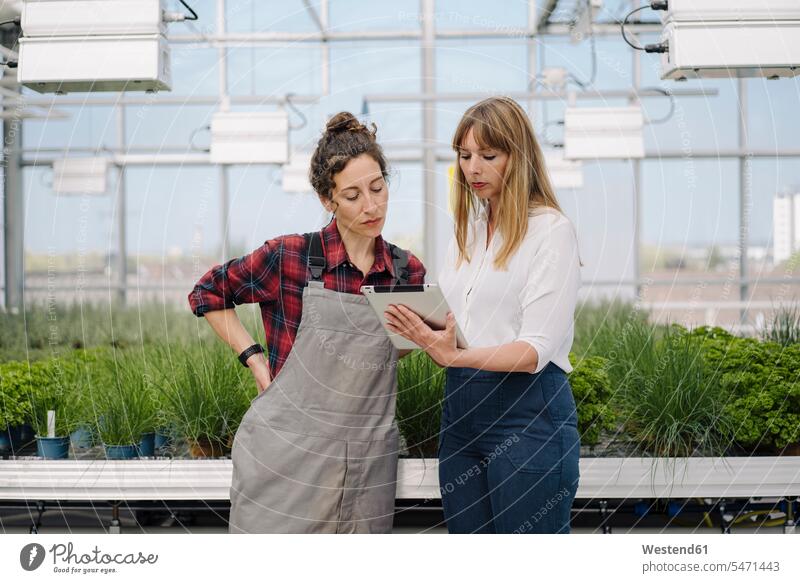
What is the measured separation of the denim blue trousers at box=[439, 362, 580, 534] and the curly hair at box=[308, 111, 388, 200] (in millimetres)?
548

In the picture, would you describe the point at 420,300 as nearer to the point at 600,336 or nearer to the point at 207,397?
the point at 207,397

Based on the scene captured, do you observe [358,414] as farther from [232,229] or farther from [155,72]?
[232,229]

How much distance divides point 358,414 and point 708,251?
7554mm

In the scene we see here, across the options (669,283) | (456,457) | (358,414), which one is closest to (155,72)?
(358,414)

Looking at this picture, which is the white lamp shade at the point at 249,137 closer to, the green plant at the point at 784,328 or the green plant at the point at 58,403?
the green plant at the point at 58,403

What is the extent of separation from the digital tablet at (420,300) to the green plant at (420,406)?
1025 mm

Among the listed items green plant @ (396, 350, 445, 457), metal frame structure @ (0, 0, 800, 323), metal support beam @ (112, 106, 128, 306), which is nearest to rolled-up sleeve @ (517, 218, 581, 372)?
green plant @ (396, 350, 445, 457)

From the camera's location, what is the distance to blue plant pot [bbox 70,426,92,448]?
319 cm

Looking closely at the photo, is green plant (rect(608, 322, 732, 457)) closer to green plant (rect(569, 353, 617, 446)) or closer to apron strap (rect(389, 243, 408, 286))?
green plant (rect(569, 353, 617, 446))

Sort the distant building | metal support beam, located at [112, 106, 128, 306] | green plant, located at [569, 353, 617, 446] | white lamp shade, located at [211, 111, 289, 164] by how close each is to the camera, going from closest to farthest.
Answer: green plant, located at [569, 353, 617, 446], white lamp shade, located at [211, 111, 289, 164], the distant building, metal support beam, located at [112, 106, 128, 306]

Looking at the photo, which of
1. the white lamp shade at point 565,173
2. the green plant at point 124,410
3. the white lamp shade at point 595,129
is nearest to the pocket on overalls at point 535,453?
the green plant at point 124,410

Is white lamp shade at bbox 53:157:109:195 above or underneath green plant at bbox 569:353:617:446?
above

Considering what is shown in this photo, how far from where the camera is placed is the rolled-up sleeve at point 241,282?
7.03ft

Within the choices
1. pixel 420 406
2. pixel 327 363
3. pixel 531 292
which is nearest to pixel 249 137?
pixel 420 406
